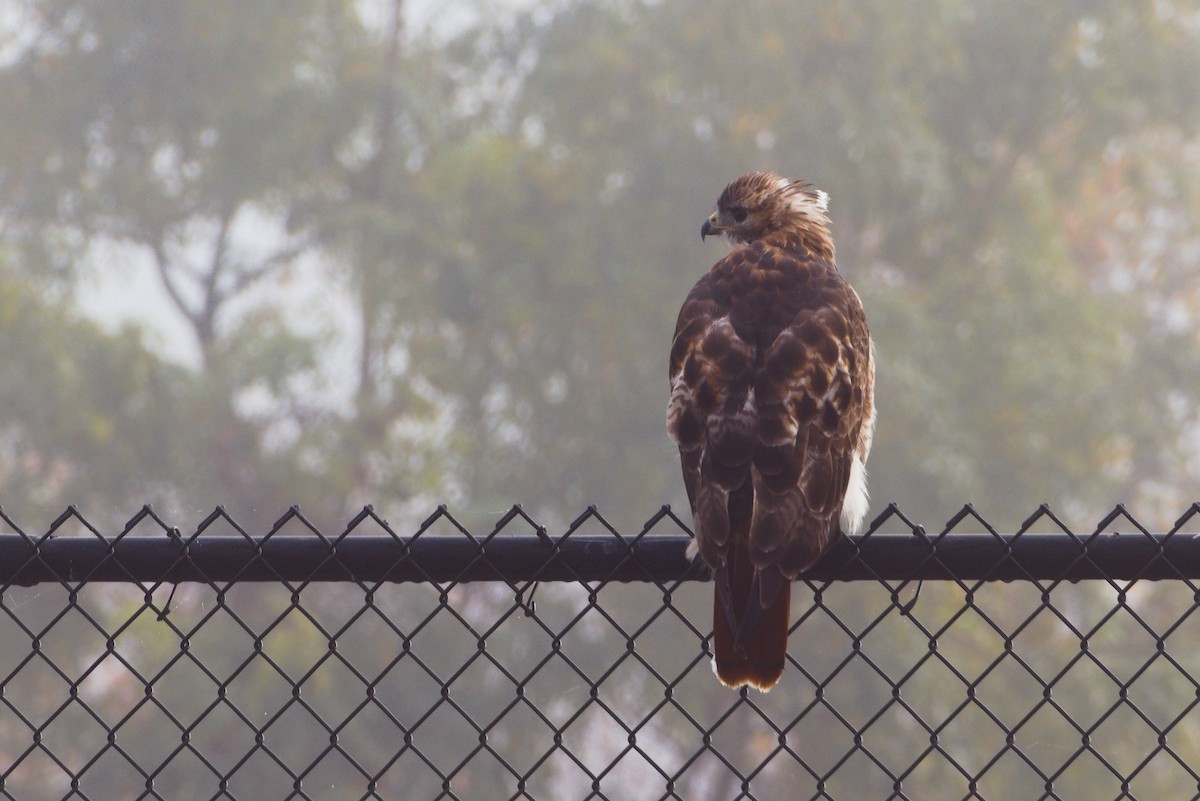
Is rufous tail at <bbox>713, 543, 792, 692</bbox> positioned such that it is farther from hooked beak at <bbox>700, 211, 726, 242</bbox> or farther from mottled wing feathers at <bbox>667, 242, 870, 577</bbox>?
hooked beak at <bbox>700, 211, 726, 242</bbox>

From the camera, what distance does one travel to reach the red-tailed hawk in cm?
216

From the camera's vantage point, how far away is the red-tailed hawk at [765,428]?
7.09ft

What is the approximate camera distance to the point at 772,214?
3.75 m

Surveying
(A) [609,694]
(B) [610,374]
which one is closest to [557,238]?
(B) [610,374]

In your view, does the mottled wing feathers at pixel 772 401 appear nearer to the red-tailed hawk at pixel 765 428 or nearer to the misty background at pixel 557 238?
the red-tailed hawk at pixel 765 428

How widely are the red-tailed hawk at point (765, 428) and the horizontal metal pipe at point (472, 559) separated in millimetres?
201

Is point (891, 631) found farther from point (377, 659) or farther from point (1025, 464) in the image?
point (377, 659)

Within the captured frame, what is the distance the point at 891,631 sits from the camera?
11.2 metres

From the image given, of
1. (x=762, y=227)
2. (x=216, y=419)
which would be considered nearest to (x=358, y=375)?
(x=216, y=419)

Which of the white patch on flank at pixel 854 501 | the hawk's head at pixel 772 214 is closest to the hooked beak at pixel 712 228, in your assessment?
the hawk's head at pixel 772 214

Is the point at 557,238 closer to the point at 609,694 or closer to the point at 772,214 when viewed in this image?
the point at 609,694

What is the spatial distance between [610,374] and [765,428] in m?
11.6

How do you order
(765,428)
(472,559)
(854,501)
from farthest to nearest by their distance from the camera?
(854,501), (765,428), (472,559)

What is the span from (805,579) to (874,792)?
35.9ft
